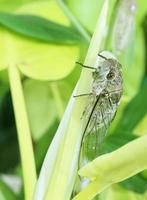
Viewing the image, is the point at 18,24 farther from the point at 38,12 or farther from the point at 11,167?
the point at 11,167

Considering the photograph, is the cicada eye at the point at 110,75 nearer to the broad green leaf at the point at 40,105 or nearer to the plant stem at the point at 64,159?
the plant stem at the point at 64,159

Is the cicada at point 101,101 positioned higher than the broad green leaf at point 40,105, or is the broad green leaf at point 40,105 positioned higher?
the cicada at point 101,101

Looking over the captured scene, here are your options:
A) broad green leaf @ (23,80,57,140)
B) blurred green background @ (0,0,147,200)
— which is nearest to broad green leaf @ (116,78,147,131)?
blurred green background @ (0,0,147,200)

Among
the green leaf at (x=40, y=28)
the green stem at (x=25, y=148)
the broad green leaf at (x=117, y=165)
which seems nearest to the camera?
the broad green leaf at (x=117, y=165)

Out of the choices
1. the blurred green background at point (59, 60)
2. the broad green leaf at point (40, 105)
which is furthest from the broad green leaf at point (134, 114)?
the broad green leaf at point (40, 105)

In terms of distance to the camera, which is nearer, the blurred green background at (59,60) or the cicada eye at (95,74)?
the cicada eye at (95,74)

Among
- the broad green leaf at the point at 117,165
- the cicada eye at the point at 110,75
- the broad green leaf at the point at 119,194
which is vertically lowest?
the broad green leaf at the point at 119,194

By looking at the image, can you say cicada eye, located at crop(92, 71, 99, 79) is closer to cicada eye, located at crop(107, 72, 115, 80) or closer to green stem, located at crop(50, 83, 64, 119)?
cicada eye, located at crop(107, 72, 115, 80)

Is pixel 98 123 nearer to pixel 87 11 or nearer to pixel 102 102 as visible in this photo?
pixel 102 102
